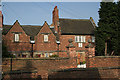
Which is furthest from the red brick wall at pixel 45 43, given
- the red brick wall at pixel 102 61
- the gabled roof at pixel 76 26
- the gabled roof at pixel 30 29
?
the red brick wall at pixel 102 61

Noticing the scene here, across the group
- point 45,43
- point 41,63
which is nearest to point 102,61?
point 41,63

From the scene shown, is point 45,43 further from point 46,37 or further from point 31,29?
point 31,29

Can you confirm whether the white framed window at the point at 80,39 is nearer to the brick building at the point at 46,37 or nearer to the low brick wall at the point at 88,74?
the brick building at the point at 46,37

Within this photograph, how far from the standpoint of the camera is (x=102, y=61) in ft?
42.7

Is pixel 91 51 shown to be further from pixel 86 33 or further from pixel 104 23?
pixel 86 33

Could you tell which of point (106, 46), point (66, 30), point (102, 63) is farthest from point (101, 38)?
point (102, 63)

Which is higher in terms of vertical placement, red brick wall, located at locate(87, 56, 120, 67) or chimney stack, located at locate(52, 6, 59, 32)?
chimney stack, located at locate(52, 6, 59, 32)

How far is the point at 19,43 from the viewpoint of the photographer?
2642 centimetres

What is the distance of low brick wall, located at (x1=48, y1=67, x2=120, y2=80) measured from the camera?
32.6 ft

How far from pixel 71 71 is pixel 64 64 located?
2.58 meters

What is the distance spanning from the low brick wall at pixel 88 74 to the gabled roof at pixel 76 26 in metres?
18.3

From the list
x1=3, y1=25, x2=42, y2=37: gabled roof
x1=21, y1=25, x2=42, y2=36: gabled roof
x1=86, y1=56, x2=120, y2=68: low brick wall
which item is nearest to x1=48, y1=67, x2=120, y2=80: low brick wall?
x1=86, y1=56, x2=120, y2=68: low brick wall

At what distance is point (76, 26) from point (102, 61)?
19491mm

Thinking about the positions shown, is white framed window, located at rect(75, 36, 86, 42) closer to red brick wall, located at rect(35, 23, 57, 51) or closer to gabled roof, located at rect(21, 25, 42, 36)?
red brick wall, located at rect(35, 23, 57, 51)
